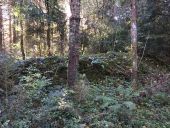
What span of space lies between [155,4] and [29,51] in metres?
14.1

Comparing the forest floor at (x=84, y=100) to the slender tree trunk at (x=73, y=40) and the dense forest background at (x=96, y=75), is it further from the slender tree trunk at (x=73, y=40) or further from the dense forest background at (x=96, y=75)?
the slender tree trunk at (x=73, y=40)

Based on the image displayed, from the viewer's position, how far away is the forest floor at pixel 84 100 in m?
8.36

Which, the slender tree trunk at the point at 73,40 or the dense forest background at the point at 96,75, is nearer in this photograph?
the dense forest background at the point at 96,75

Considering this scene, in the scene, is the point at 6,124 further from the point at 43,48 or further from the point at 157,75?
the point at 43,48

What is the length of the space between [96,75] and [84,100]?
3.31m

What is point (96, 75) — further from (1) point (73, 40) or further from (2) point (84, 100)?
(2) point (84, 100)

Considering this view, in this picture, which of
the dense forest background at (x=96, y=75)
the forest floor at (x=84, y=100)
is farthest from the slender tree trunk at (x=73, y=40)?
the forest floor at (x=84, y=100)

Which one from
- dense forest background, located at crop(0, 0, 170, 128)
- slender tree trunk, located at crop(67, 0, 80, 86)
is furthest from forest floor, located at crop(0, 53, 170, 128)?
slender tree trunk, located at crop(67, 0, 80, 86)

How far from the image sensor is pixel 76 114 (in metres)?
8.56

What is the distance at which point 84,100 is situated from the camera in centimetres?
959

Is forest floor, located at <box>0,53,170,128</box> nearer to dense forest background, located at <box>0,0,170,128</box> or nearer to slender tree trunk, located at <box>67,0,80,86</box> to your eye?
dense forest background, located at <box>0,0,170,128</box>

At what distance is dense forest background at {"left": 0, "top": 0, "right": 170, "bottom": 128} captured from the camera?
28.4ft

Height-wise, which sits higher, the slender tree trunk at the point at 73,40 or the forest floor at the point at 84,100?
the slender tree trunk at the point at 73,40

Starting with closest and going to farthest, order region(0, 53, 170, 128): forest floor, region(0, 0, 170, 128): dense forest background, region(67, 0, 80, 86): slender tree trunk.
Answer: region(0, 53, 170, 128): forest floor → region(0, 0, 170, 128): dense forest background → region(67, 0, 80, 86): slender tree trunk
